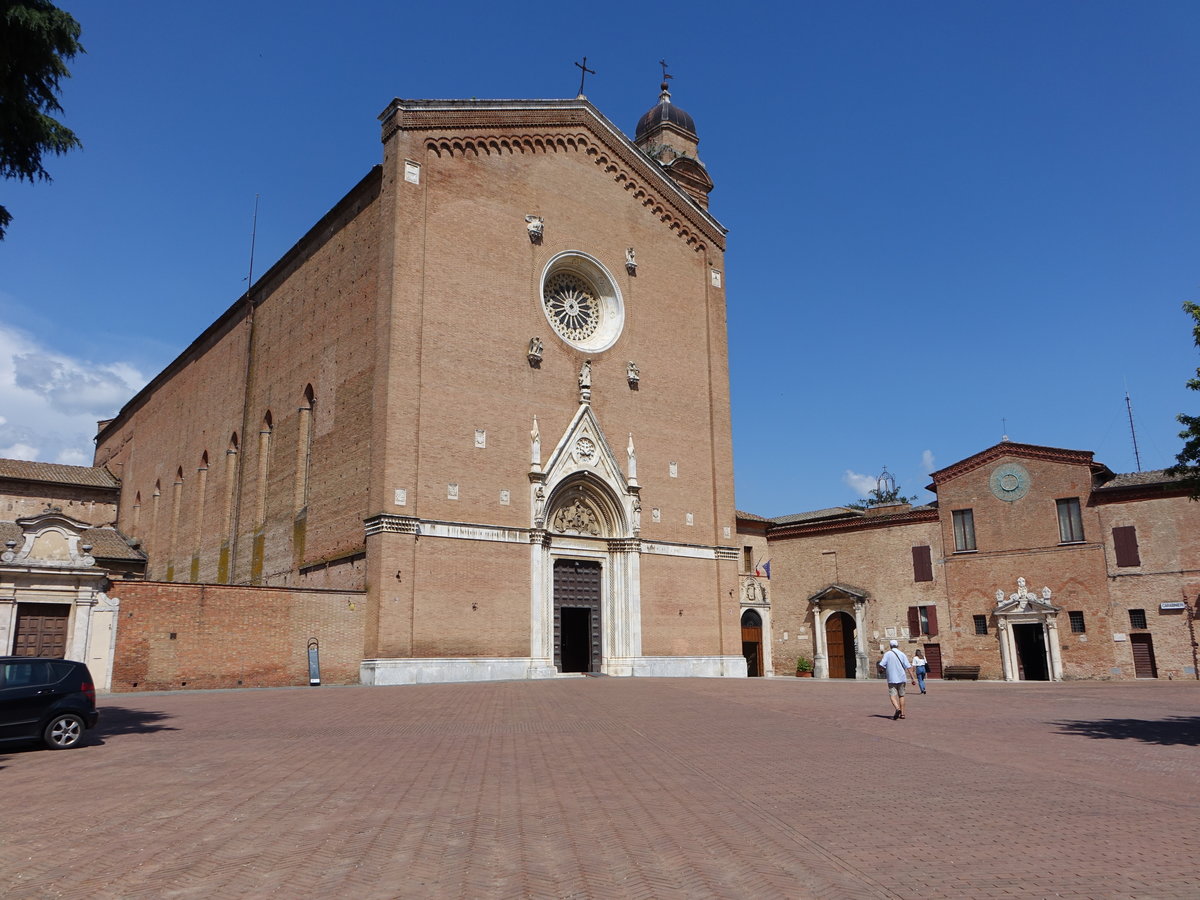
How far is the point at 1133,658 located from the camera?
33.4 m

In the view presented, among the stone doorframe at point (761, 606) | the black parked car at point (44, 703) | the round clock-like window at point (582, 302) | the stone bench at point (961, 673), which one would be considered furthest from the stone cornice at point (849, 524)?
the black parked car at point (44, 703)

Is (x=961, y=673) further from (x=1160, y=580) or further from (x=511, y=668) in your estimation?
(x=511, y=668)

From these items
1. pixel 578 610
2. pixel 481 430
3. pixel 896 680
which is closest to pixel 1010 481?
pixel 578 610

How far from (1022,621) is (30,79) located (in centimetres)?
3632

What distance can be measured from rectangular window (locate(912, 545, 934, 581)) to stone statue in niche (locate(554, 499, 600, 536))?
1642 cm

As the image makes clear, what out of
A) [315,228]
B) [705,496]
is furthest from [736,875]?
[315,228]

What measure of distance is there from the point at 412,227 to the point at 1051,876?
2463 cm

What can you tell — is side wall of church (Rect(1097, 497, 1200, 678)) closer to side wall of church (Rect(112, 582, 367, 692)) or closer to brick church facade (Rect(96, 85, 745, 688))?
brick church facade (Rect(96, 85, 745, 688))

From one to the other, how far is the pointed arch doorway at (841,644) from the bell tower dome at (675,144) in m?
19.9

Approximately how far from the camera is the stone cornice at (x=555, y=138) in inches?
1101

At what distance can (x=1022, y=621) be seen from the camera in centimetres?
3581

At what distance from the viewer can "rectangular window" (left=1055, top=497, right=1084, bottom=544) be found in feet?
116

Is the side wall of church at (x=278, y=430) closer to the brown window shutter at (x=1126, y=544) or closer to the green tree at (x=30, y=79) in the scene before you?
the green tree at (x=30, y=79)

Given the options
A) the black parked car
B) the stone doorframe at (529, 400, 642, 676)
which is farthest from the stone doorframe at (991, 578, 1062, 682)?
the black parked car
